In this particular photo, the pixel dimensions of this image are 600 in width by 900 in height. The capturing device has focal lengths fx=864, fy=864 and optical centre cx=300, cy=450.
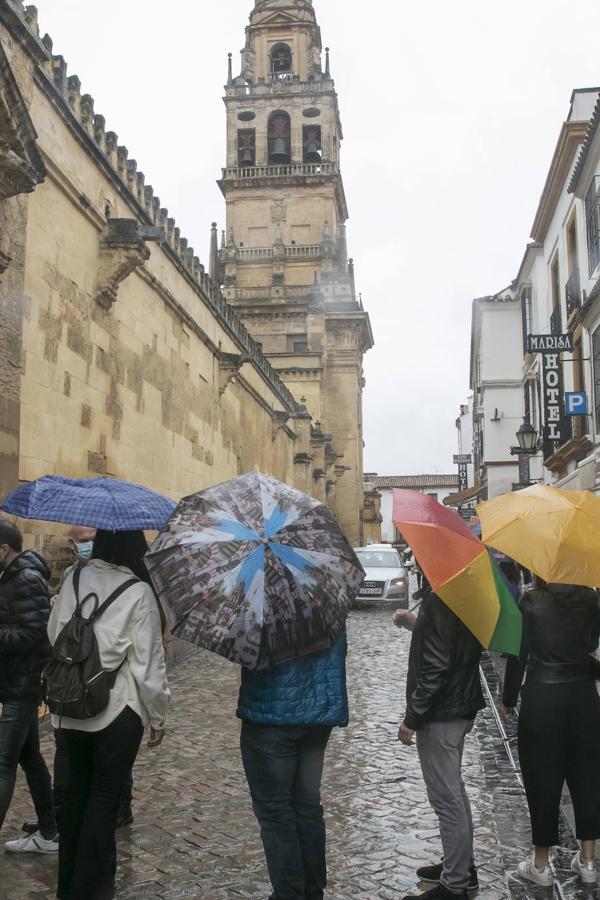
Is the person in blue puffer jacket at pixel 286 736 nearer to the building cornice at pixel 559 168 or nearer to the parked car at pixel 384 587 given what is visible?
the parked car at pixel 384 587

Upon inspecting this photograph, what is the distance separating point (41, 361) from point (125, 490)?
18.3 ft

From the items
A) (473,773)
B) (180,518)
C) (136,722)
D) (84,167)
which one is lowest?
(473,773)

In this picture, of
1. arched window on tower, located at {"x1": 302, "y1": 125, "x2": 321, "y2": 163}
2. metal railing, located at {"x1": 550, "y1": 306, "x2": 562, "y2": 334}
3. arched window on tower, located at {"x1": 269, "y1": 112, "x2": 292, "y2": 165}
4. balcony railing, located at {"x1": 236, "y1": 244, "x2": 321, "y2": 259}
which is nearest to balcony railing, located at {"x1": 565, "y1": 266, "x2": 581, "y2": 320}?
metal railing, located at {"x1": 550, "y1": 306, "x2": 562, "y2": 334}

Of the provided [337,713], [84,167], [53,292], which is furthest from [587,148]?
[337,713]

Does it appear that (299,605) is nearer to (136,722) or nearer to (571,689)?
(136,722)

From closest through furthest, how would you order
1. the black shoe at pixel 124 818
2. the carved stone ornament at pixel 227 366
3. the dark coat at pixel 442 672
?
the dark coat at pixel 442 672 → the black shoe at pixel 124 818 → the carved stone ornament at pixel 227 366

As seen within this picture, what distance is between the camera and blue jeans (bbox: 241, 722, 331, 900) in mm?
3340

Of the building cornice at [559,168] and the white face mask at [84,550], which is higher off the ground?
the building cornice at [559,168]

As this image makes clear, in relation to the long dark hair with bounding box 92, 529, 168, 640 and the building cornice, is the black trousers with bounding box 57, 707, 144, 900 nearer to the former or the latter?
the long dark hair with bounding box 92, 529, 168, 640

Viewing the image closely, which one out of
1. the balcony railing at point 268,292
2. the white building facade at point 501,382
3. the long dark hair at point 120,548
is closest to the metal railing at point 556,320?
the white building facade at point 501,382

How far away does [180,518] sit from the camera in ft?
11.0

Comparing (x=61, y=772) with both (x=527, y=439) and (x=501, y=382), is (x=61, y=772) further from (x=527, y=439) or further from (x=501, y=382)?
(x=501, y=382)

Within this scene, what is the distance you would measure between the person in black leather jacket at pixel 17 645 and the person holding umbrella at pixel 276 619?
1.40m

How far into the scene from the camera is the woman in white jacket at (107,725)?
3457 millimetres
